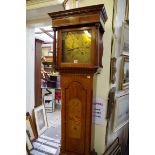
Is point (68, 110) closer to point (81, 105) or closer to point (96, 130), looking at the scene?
point (81, 105)

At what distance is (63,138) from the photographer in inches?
51.6

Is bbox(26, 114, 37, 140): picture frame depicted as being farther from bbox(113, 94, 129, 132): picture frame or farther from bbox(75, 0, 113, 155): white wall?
bbox(113, 94, 129, 132): picture frame

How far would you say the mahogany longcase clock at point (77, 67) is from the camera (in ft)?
3.69

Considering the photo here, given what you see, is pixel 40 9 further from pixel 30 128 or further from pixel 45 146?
pixel 45 146

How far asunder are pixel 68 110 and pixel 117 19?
3.23 feet

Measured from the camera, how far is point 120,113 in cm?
184

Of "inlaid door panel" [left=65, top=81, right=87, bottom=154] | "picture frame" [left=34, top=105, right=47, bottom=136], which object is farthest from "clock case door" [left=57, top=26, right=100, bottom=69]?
"picture frame" [left=34, top=105, right=47, bottom=136]

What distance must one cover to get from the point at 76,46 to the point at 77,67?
0.19m

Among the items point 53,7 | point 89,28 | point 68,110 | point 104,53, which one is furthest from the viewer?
point 53,7
